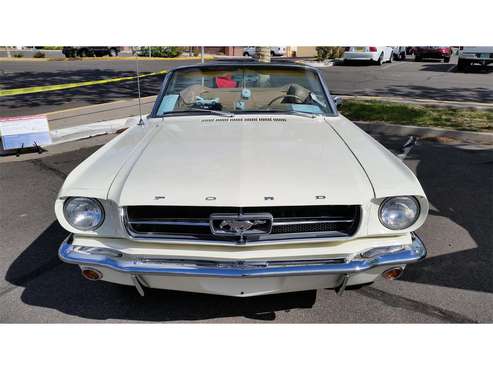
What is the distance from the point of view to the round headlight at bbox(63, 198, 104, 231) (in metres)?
2.26

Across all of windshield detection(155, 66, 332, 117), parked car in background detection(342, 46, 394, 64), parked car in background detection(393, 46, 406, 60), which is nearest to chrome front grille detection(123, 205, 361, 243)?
windshield detection(155, 66, 332, 117)

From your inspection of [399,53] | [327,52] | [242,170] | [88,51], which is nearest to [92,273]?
[242,170]

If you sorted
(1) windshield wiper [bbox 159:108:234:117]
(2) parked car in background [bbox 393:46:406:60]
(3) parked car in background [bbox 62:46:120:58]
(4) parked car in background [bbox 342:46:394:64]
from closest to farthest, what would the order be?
(1) windshield wiper [bbox 159:108:234:117] → (4) parked car in background [bbox 342:46:394:64] → (2) parked car in background [bbox 393:46:406:60] → (3) parked car in background [bbox 62:46:120:58]

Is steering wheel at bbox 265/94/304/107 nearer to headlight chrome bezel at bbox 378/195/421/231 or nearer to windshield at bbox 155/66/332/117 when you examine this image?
windshield at bbox 155/66/332/117

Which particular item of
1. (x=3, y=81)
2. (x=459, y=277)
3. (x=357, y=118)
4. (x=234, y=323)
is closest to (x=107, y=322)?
(x=234, y=323)

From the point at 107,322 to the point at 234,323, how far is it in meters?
0.84

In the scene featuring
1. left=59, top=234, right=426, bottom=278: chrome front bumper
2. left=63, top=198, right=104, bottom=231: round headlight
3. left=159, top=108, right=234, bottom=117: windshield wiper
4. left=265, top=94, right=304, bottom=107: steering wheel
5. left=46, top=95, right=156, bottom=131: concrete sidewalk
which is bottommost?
left=46, top=95, right=156, bottom=131: concrete sidewalk

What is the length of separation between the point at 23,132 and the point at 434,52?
25064mm

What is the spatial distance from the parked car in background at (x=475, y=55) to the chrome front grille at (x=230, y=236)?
1730 centimetres

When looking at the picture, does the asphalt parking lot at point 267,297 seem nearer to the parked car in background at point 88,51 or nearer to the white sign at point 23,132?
the white sign at point 23,132

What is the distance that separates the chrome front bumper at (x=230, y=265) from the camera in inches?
82.9

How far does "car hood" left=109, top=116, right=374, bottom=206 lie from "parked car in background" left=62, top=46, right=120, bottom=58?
34825mm

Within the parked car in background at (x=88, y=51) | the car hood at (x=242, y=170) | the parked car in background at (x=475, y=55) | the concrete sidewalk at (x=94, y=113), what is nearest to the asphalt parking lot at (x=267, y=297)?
the car hood at (x=242, y=170)

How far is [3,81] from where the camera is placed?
51.8 feet
